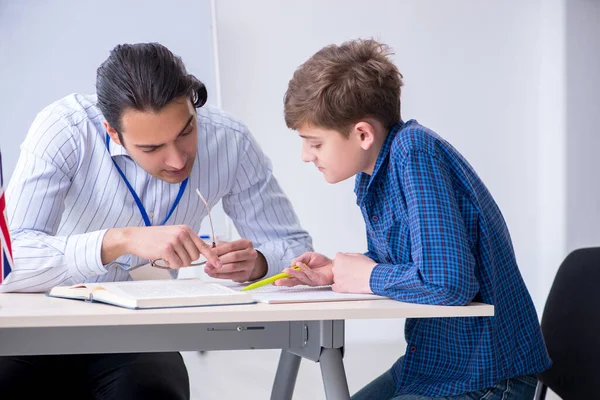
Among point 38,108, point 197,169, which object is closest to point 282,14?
point 38,108

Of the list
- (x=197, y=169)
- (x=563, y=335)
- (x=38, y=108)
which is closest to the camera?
(x=563, y=335)

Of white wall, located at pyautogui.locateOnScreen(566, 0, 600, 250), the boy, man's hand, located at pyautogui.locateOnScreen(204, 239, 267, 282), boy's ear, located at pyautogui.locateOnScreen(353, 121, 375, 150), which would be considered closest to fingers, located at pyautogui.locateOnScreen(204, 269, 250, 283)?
man's hand, located at pyautogui.locateOnScreen(204, 239, 267, 282)

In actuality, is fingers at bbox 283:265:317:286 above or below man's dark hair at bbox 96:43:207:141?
below

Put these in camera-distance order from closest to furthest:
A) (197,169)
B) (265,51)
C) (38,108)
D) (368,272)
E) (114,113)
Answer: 1. (368,272)
2. (114,113)
3. (197,169)
4. (38,108)
5. (265,51)

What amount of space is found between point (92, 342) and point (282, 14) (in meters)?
3.12

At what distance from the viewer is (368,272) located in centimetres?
132

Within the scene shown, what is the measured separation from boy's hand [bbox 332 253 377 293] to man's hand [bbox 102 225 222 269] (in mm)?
267

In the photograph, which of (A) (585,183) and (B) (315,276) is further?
(A) (585,183)

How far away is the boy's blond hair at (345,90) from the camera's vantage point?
4.56ft

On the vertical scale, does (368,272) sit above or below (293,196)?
above

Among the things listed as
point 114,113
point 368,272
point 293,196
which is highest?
point 114,113

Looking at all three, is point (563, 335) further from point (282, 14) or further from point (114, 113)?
point (282, 14)

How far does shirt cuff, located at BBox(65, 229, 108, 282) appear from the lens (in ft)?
5.14

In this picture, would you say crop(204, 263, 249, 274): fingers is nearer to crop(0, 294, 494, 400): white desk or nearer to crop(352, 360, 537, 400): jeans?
crop(0, 294, 494, 400): white desk
